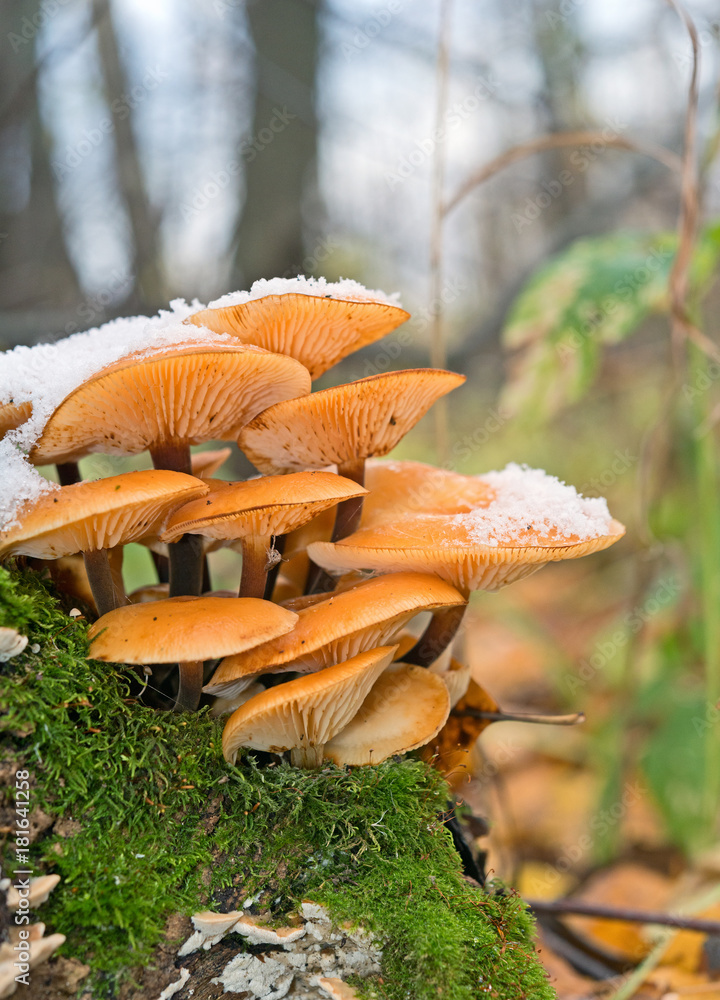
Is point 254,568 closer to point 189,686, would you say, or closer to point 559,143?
point 189,686

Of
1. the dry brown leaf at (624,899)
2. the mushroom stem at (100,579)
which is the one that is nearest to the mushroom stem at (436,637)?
the mushroom stem at (100,579)

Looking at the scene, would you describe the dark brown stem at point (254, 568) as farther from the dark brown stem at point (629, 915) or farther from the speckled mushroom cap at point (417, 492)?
the dark brown stem at point (629, 915)

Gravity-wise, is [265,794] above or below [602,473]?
above

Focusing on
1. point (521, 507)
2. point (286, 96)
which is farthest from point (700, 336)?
point (286, 96)

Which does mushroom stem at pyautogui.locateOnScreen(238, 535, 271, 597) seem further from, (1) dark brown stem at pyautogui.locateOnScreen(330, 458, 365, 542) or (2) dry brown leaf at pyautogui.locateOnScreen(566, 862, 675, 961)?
(2) dry brown leaf at pyautogui.locateOnScreen(566, 862, 675, 961)

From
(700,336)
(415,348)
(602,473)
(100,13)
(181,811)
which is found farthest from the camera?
(602,473)

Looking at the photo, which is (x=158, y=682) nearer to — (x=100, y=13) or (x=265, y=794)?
(x=265, y=794)
